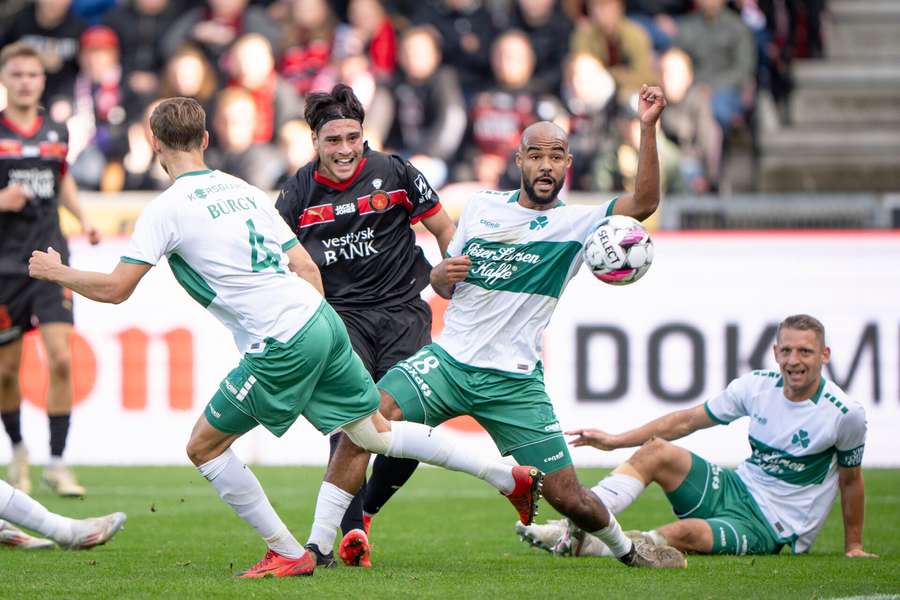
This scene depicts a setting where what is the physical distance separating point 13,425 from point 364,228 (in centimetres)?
432

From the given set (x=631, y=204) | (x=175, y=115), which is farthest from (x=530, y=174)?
(x=175, y=115)

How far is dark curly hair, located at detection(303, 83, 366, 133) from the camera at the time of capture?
7.66 m

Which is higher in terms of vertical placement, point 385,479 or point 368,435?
point 368,435

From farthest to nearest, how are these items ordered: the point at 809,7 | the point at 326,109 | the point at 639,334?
the point at 809,7, the point at 639,334, the point at 326,109

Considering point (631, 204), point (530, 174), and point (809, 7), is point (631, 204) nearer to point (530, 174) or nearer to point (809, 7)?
point (530, 174)

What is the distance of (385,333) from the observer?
318 inches

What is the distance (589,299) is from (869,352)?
8.06ft

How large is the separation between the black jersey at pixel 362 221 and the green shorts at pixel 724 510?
1846 millimetres

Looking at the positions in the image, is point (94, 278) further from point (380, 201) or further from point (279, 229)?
point (380, 201)

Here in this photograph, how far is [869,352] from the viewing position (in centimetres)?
1302

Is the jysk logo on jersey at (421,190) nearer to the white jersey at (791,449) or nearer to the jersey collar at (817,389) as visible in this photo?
the white jersey at (791,449)

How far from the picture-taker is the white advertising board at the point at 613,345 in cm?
Result: 1312

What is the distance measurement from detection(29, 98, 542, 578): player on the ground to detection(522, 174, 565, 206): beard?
1251mm

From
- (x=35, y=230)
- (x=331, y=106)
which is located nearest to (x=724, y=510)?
(x=331, y=106)
